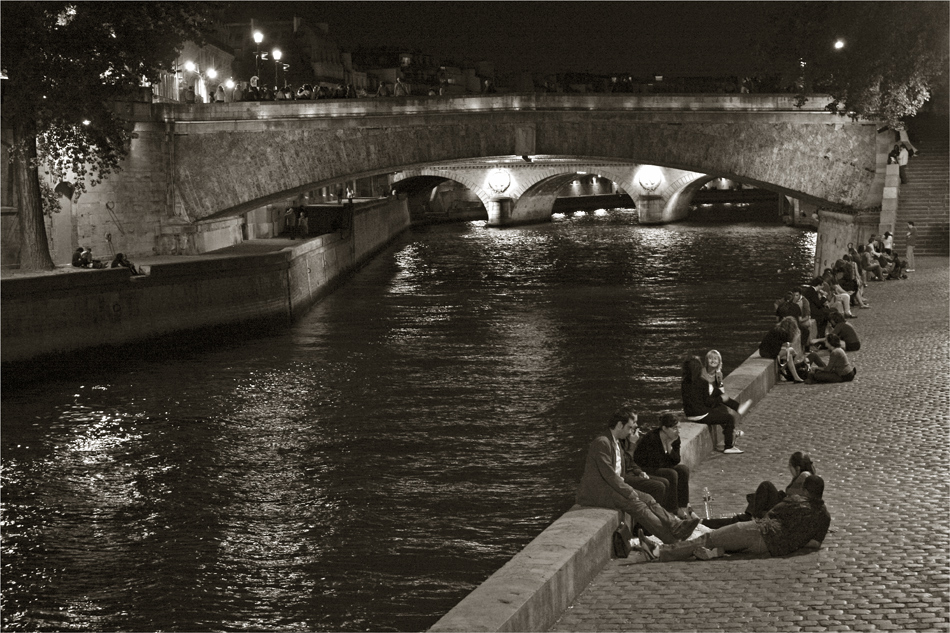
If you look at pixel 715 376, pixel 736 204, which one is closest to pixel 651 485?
pixel 715 376

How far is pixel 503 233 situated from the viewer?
56156 millimetres

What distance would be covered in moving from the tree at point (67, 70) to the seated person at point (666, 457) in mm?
17010

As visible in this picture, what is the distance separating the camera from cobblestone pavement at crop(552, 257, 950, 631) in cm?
736

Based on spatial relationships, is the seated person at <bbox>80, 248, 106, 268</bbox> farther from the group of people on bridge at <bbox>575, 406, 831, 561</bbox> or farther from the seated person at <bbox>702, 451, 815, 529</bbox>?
the seated person at <bbox>702, 451, 815, 529</bbox>

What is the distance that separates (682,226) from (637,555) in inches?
1987

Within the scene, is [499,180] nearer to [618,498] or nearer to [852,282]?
[852,282]

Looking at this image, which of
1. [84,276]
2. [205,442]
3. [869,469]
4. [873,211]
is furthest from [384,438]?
[873,211]

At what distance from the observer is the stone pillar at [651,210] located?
5997 cm

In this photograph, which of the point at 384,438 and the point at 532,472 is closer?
the point at 532,472

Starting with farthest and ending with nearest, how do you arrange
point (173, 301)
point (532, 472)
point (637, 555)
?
point (173, 301)
point (532, 472)
point (637, 555)

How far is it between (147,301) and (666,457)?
16.0 meters

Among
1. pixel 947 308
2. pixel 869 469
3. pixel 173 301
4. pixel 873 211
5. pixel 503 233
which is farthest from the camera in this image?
pixel 503 233

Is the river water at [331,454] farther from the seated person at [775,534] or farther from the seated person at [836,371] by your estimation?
the seated person at [836,371]

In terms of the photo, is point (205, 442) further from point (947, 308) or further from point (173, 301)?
point (947, 308)
